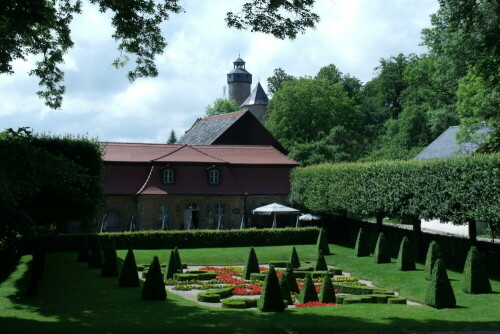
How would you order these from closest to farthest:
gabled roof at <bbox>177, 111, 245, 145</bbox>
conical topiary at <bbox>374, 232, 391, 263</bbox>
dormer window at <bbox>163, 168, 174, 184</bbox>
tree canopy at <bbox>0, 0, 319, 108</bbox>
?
tree canopy at <bbox>0, 0, 319, 108</bbox> < conical topiary at <bbox>374, 232, 391, 263</bbox> < dormer window at <bbox>163, 168, 174, 184</bbox> < gabled roof at <bbox>177, 111, 245, 145</bbox>

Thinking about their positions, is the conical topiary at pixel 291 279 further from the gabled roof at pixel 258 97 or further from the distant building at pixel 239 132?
the gabled roof at pixel 258 97

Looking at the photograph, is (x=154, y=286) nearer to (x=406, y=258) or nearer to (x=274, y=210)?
(x=406, y=258)

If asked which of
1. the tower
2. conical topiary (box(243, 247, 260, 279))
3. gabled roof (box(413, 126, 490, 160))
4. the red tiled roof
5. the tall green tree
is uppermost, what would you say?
the tower

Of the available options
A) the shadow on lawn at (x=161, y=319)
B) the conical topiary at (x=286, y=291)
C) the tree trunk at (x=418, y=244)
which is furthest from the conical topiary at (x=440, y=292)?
the tree trunk at (x=418, y=244)

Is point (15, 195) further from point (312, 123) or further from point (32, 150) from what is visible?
point (312, 123)

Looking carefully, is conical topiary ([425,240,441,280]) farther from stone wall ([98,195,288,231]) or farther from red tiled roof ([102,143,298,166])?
red tiled roof ([102,143,298,166])

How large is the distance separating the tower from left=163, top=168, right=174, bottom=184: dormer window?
240 ft

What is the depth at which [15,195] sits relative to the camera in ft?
47.4

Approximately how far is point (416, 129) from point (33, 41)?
175 feet

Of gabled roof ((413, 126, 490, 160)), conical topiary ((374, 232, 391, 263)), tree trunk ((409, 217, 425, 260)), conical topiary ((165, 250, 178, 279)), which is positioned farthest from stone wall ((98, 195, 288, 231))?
tree trunk ((409, 217, 425, 260))

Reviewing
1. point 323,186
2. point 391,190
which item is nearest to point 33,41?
point 391,190

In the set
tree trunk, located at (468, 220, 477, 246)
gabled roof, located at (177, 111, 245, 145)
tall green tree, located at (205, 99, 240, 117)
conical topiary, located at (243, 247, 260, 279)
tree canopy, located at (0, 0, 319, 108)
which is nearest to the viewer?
tree canopy, located at (0, 0, 319, 108)

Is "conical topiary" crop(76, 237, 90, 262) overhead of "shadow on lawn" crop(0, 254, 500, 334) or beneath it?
overhead

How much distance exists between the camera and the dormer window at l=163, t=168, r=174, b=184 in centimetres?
5141
